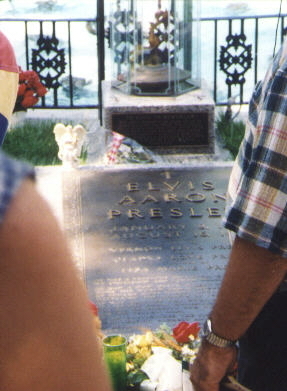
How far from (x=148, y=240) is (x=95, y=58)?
24.0 ft

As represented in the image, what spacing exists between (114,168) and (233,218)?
4127mm

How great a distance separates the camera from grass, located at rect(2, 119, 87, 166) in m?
7.21

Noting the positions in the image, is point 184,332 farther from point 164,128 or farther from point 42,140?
point 42,140

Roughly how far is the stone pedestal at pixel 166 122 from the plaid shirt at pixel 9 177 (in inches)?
248

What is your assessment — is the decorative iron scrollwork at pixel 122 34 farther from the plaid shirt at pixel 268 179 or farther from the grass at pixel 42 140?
the plaid shirt at pixel 268 179

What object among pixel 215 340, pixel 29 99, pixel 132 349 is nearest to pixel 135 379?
pixel 132 349

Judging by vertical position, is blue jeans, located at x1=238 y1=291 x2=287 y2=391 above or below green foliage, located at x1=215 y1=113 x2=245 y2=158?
above

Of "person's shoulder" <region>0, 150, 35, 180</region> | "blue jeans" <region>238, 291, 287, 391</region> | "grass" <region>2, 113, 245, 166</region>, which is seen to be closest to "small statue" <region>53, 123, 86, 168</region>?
"grass" <region>2, 113, 245, 166</region>

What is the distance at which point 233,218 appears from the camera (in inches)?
81.0

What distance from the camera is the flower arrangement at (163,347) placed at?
3.29m

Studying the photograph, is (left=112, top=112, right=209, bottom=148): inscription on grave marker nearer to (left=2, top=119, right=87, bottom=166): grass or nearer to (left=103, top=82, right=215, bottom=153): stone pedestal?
(left=103, top=82, right=215, bottom=153): stone pedestal

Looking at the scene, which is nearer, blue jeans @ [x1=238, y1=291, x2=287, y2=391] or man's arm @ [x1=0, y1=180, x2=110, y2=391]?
man's arm @ [x1=0, y1=180, x2=110, y2=391]

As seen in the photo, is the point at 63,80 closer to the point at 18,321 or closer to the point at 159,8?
the point at 159,8

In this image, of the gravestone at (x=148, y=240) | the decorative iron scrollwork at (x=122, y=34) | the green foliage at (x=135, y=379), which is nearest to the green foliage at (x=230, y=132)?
the decorative iron scrollwork at (x=122, y=34)
